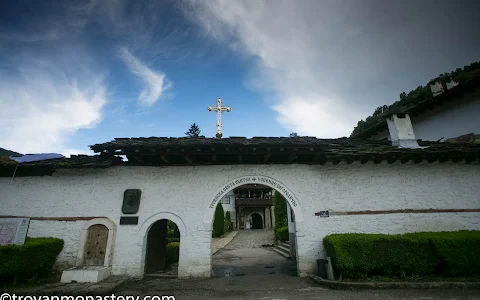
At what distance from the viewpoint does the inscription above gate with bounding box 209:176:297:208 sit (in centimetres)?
776

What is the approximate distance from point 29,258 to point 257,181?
7.30m

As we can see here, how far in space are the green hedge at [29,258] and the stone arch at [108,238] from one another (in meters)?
0.76

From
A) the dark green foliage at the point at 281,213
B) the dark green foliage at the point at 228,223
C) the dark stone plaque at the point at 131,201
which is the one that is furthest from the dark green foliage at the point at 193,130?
the dark stone plaque at the point at 131,201

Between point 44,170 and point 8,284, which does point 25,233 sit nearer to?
point 8,284

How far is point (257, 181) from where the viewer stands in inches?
314

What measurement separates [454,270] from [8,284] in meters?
12.8

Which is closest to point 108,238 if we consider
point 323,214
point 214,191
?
point 214,191

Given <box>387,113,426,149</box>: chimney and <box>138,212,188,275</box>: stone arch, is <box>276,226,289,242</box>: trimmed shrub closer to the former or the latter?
<box>387,113,426,149</box>: chimney

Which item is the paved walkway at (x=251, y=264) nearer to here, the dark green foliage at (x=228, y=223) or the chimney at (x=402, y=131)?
the chimney at (x=402, y=131)

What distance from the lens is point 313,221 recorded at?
24.9ft

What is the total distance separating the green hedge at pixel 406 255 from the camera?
6.23 m

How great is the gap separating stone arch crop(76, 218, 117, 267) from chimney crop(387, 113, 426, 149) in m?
11.4

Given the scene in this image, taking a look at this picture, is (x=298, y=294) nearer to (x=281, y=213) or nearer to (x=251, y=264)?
(x=251, y=264)

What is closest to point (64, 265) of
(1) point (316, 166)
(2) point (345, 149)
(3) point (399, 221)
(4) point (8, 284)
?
(4) point (8, 284)
